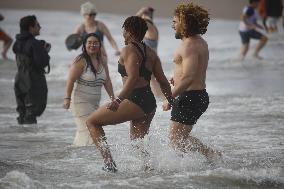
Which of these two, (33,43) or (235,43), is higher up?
(33,43)

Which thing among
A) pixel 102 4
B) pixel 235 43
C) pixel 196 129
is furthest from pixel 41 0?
pixel 196 129

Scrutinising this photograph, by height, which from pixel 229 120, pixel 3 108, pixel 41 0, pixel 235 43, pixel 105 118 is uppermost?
pixel 105 118

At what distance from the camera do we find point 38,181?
28.7 ft

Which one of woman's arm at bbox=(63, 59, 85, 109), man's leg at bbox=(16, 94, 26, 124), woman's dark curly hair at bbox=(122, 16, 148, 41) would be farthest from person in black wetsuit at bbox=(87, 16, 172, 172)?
man's leg at bbox=(16, 94, 26, 124)

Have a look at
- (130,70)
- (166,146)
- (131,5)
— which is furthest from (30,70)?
(131,5)

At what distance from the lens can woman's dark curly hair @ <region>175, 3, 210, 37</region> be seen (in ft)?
28.5

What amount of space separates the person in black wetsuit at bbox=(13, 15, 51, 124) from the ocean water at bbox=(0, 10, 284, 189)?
28 cm

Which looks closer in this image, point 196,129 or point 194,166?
point 194,166

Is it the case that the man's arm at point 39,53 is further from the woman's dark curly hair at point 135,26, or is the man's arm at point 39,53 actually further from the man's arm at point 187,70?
the man's arm at point 187,70

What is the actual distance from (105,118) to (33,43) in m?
4.31

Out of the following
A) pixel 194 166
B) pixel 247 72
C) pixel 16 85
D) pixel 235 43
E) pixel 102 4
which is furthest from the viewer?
pixel 102 4

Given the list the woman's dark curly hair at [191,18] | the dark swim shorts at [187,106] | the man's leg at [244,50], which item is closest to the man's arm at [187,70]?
the dark swim shorts at [187,106]

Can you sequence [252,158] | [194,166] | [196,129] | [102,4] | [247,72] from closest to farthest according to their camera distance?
[194,166] < [252,158] < [196,129] < [247,72] < [102,4]

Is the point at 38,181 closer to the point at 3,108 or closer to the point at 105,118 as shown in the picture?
the point at 105,118
